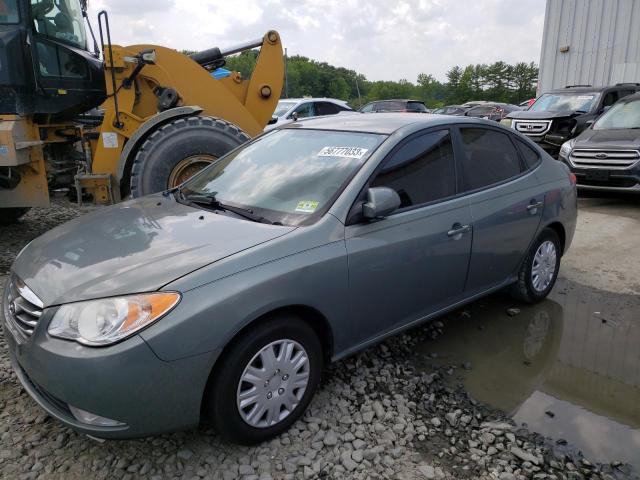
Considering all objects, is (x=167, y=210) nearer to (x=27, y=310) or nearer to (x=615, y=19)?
(x=27, y=310)

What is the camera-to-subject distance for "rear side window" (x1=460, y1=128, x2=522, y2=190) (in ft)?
12.1

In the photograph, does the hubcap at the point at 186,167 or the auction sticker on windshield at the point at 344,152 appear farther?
the hubcap at the point at 186,167

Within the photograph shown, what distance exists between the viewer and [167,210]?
3297 mm

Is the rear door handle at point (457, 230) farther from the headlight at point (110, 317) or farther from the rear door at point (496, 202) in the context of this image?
the headlight at point (110, 317)

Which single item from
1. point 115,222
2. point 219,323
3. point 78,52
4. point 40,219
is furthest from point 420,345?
point 40,219

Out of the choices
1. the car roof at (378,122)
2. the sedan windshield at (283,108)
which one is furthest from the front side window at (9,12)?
the sedan windshield at (283,108)

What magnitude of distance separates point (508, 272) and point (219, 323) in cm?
261

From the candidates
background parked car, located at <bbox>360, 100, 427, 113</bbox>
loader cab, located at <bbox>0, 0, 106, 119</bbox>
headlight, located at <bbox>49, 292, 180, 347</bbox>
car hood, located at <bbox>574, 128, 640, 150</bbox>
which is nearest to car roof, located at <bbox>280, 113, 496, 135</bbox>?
headlight, located at <bbox>49, 292, 180, 347</bbox>

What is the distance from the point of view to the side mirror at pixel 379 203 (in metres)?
2.84

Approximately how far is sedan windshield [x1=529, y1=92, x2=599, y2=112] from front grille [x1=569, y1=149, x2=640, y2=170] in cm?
354

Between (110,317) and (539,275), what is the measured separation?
3.50 metres

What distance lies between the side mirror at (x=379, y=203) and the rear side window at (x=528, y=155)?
1.81 metres

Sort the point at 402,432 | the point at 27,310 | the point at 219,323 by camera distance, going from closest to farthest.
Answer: the point at 219,323, the point at 27,310, the point at 402,432

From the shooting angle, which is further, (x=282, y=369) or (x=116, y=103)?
(x=116, y=103)
